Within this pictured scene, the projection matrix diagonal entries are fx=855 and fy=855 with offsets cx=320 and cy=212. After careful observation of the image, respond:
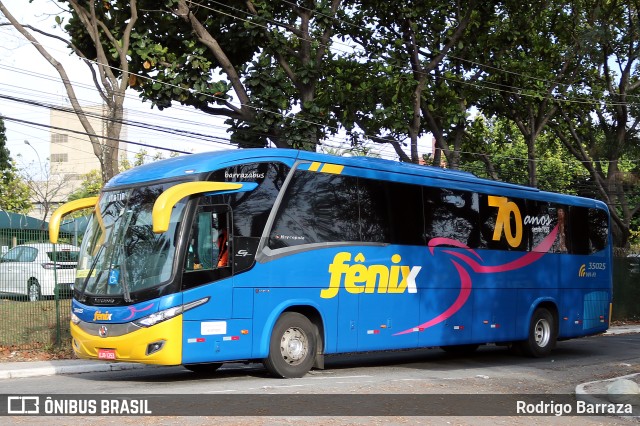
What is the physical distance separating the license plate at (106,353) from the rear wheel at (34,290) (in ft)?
19.2

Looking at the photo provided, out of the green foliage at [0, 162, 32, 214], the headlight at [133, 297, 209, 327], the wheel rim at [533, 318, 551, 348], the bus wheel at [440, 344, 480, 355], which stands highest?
the green foliage at [0, 162, 32, 214]

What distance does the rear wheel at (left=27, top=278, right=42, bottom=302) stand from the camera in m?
17.8

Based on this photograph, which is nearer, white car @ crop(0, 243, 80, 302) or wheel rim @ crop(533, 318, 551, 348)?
white car @ crop(0, 243, 80, 302)

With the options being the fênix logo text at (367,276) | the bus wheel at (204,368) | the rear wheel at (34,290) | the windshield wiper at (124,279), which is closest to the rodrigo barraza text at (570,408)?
the fênix logo text at (367,276)

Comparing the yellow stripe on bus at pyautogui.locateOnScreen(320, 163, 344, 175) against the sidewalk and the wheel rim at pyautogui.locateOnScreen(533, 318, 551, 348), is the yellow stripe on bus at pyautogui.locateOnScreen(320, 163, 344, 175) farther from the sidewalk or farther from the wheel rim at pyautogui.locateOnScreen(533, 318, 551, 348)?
the wheel rim at pyautogui.locateOnScreen(533, 318, 551, 348)

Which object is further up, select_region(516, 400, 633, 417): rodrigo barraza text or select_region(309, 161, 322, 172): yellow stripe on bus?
select_region(309, 161, 322, 172): yellow stripe on bus

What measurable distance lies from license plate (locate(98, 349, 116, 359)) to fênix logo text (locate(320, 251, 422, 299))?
3.66m

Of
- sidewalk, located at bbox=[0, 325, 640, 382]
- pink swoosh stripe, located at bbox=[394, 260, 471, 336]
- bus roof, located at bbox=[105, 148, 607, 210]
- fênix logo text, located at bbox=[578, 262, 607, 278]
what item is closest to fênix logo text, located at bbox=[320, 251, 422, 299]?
pink swoosh stripe, located at bbox=[394, 260, 471, 336]

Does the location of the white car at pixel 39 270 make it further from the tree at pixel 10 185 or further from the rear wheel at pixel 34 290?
the tree at pixel 10 185

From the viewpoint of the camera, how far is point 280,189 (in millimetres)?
13844

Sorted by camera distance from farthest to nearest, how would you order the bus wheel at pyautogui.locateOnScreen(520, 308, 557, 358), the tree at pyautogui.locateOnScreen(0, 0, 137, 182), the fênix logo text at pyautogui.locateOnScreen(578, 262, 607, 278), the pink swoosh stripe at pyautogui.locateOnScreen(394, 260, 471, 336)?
1. the tree at pyautogui.locateOnScreen(0, 0, 137, 182)
2. the fênix logo text at pyautogui.locateOnScreen(578, 262, 607, 278)
3. the bus wheel at pyautogui.locateOnScreen(520, 308, 557, 358)
4. the pink swoosh stripe at pyautogui.locateOnScreen(394, 260, 471, 336)

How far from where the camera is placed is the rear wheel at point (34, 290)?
17828 millimetres

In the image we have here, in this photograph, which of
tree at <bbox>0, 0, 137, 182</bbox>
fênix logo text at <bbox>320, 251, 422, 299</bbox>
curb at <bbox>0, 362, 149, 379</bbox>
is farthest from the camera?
tree at <bbox>0, 0, 137, 182</bbox>

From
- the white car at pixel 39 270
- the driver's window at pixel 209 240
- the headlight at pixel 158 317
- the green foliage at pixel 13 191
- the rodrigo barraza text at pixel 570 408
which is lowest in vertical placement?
the rodrigo barraza text at pixel 570 408
